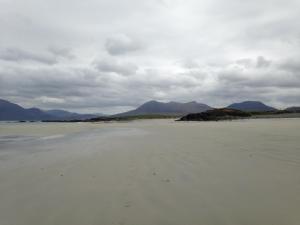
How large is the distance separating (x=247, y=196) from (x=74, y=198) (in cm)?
366

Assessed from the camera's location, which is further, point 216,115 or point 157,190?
point 216,115

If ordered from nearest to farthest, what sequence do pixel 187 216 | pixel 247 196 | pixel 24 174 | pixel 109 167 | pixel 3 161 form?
pixel 187 216 < pixel 247 196 < pixel 24 174 < pixel 109 167 < pixel 3 161

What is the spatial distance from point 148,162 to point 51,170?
3.23m

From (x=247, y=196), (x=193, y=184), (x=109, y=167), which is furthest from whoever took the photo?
(x=109, y=167)

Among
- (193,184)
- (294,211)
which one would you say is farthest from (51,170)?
(294,211)

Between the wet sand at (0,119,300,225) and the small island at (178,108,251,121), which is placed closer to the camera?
the wet sand at (0,119,300,225)

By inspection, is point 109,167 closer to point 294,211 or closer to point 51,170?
point 51,170

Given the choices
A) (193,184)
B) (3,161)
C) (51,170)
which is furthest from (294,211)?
(3,161)

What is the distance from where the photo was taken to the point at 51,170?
10.0 meters

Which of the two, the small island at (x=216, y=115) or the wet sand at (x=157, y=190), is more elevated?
the small island at (x=216, y=115)

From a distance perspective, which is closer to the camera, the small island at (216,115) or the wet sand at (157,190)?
the wet sand at (157,190)

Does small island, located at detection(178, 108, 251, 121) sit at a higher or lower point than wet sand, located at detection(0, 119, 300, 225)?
higher

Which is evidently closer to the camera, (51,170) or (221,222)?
(221,222)

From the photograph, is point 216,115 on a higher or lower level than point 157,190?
higher
